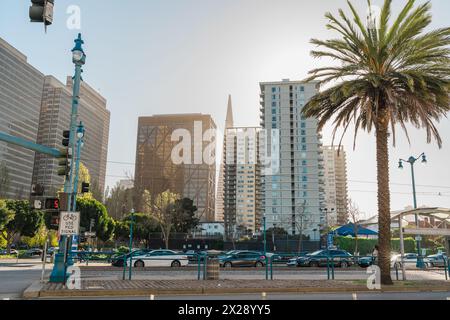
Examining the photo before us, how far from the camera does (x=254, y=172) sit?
176125mm

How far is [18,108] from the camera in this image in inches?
6417

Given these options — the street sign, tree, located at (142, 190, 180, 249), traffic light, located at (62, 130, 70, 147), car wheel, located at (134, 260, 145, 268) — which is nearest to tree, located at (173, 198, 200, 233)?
tree, located at (142, 190, 180, 249)

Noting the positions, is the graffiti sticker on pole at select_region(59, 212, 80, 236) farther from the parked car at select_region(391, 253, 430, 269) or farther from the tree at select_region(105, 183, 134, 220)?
the tree at select_region(105, 183, 134, 220)

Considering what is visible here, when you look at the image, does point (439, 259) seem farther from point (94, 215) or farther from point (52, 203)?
point (94, 215)

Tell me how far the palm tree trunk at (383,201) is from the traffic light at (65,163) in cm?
1363

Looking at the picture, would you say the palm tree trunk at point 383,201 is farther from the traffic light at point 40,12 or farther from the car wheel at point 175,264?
the car wheel at point 175,264

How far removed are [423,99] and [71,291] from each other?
16.2 meters

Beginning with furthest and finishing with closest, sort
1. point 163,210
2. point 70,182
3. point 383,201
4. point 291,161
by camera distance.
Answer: point 291,161 < point 163,210 < point 383,201 < point 70,182

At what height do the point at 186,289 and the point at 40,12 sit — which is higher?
the point at 40,12

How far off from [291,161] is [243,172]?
59.2 m

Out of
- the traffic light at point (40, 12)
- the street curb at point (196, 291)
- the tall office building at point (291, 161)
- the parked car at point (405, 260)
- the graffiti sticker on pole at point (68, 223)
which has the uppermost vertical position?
the tall office building at point (291, 161)

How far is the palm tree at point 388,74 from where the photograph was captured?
17.5m

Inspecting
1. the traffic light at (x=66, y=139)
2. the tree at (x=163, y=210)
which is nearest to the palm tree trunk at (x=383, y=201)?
the traffic light at (x=66, y=139)

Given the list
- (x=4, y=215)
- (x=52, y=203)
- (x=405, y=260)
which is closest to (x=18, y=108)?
(x=4, y=215)
